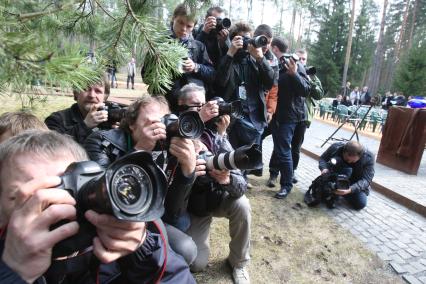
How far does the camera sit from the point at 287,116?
15.4 ft

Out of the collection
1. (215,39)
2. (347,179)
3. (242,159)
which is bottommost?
(347,179)

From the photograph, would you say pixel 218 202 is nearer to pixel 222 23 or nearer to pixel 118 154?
pixel 118 154

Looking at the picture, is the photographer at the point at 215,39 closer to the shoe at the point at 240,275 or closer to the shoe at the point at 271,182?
the shoe at the point at 271,182

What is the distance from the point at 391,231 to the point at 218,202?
2470mm

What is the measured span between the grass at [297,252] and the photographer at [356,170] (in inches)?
20.2

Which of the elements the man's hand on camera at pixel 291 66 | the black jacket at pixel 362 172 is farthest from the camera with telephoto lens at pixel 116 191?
the black jacket at pixel 362 172

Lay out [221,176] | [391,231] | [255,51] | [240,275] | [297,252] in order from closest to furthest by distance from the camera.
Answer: [221,176] → [240,275] → [297,252] → [255,51] → [391,231]

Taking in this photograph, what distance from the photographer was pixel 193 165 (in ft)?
6.80

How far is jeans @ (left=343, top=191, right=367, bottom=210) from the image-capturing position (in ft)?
14.9

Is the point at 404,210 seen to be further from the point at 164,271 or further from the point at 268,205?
the point at 164,271

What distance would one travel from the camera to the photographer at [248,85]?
3.82 m

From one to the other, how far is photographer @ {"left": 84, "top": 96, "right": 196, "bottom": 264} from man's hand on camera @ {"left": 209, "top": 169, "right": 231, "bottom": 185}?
0.26 m

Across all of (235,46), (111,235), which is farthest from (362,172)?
(111,235)

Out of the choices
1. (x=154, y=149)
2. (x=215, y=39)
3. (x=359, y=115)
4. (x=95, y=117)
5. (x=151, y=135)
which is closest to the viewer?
(x=151, y=135)
